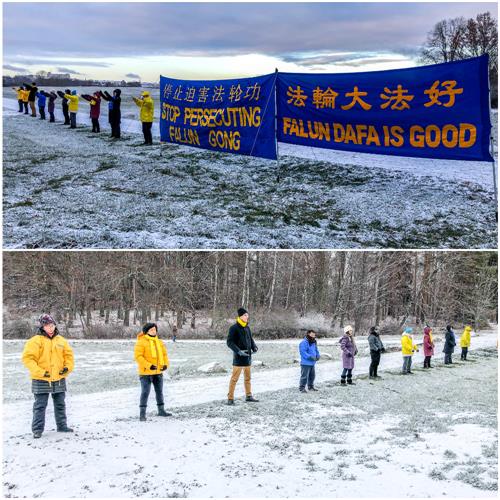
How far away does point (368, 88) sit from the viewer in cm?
1148

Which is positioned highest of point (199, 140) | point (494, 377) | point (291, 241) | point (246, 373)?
point (199, 140)

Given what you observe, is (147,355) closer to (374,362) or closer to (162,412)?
(162,412)

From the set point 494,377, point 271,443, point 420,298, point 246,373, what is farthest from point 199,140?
point 420,298

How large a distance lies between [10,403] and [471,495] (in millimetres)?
6901

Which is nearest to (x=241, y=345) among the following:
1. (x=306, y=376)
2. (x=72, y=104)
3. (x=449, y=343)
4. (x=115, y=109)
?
(x=306, y=376)

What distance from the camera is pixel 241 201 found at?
11.7 m

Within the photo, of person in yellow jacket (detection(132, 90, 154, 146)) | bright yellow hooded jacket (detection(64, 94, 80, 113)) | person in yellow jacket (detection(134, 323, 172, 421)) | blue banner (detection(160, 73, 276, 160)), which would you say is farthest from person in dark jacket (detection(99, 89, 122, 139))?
person in yellow jacket (detection(134, 323, 172, 421))

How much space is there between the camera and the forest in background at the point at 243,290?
27125mm

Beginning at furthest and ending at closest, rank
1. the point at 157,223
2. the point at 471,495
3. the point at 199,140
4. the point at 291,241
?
the point at 199,140 < the point at 157,223 < the point at 291,241 < the point at 471,495

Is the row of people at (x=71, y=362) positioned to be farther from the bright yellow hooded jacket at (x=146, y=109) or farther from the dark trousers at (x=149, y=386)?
the bright yellow hooded jacket at (x=146, y=109)

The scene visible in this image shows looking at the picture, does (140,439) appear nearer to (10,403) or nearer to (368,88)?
(10,403)

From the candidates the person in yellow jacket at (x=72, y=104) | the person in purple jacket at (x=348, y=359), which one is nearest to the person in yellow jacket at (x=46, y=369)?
the person in purple jacket at (x=348, y=359)

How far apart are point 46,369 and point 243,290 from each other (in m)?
20.9

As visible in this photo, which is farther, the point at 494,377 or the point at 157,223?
the point at 494,377
